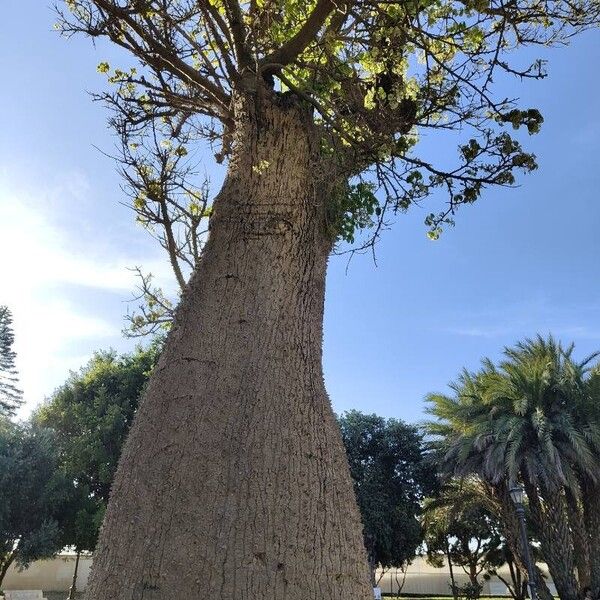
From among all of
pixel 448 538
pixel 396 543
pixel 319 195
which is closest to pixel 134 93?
pixel 319 195

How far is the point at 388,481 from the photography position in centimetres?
2638

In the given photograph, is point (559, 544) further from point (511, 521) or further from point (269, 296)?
point (269, 296)

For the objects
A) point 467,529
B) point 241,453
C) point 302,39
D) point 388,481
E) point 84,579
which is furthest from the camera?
point 84,579

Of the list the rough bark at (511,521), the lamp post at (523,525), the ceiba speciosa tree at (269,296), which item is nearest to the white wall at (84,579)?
the rough bark at (511,521)

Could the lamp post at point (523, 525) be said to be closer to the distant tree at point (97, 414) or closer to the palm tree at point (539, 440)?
the palm tree at point (539, 440)

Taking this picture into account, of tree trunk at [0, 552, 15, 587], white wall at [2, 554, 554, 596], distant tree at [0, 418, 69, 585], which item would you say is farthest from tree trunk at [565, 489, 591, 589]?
tree trunk at [0, 552, 15, 587]

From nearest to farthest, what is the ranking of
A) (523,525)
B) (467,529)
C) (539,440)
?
(523,525), (539,440), (467,529)

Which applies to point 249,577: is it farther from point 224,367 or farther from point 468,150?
point 468,150

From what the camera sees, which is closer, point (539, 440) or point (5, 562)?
point (539, 440)

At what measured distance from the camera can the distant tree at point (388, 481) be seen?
2473 cm

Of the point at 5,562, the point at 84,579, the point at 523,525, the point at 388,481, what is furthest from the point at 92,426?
the point at 84,579

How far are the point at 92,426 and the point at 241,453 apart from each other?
23.0 metres

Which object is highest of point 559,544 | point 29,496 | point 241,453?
point 29,496

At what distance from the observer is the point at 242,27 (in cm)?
343
